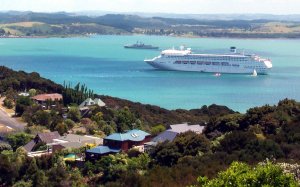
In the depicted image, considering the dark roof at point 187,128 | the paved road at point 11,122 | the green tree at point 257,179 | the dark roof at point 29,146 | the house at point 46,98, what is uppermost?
the green tree at point 257,179

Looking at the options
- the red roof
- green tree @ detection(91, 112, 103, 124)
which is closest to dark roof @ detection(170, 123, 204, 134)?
green tree @ detection(91, 112, 103, 124)

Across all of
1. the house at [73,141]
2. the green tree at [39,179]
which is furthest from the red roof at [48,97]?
the green tree at [39,179]

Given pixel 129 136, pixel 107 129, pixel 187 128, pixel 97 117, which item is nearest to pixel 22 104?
pixel 97 117

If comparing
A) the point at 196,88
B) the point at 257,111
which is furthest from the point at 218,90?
the point at 257,111

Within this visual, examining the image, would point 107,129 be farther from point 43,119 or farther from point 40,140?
point 40,140

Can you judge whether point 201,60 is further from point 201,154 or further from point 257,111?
point 201,154

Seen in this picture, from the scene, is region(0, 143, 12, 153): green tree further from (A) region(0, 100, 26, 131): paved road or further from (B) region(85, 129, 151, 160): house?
(A) region(0, 100, 26, 131): paved road

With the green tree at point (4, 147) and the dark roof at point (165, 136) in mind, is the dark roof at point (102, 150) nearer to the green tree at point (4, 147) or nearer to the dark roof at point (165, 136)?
the dark roof at point (165, 136)
